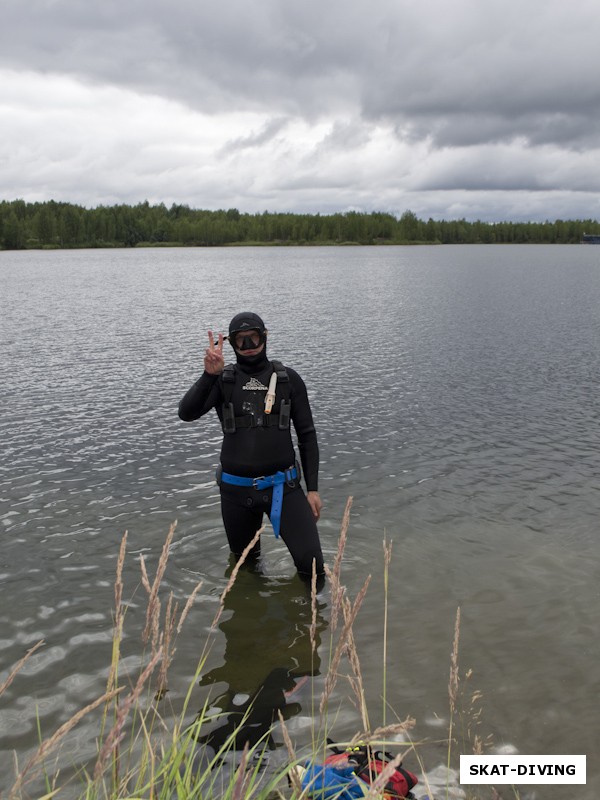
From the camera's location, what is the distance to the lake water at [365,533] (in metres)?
6.21

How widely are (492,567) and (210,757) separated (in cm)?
480

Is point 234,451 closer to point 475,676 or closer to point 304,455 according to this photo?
point 304,455

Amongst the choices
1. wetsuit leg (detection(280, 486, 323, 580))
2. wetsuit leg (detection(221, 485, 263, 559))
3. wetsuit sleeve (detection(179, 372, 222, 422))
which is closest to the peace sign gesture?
wetsuit sleeve (detection(179, 372, 222, 422))

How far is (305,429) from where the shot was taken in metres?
7.45

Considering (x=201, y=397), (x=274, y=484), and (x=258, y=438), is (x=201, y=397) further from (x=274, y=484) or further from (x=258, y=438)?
(x=274, y=484)

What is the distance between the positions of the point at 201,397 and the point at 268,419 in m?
0.75

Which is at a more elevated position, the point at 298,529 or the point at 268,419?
the point at 268,419

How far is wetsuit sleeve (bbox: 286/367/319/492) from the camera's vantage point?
740 cm

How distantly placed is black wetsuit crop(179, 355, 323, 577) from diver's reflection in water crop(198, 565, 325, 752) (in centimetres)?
74

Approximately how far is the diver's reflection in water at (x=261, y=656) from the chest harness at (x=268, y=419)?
3.74 ft

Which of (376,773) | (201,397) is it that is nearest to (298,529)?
(201,397)

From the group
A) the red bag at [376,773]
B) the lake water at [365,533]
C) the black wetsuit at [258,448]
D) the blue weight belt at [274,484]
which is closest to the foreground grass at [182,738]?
the red bag at [376,773]

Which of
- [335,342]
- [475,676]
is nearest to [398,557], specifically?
[475,676]

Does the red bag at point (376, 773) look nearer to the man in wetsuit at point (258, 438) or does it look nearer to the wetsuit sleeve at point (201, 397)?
the man in wetsuit at point (258, 438)
